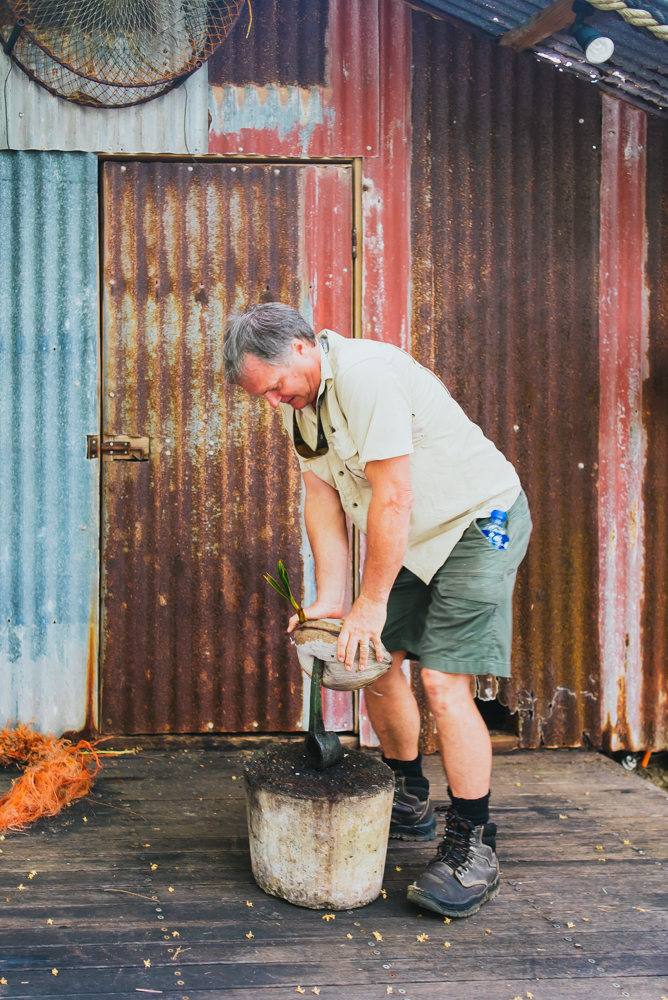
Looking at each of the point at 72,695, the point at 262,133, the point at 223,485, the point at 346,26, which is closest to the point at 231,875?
the point at 72,695

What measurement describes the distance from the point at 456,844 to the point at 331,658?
27.8 inches

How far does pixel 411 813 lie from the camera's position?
2854 millimetres

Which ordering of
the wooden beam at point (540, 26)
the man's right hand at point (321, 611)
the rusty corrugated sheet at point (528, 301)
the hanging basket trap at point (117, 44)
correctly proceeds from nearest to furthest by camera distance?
the man's right hand at point (321, 611)
the wooden beam at point (540, 26)
the hanging basket trap at point (117, 44)
the rusty corrugated sheet at point (528, 301)

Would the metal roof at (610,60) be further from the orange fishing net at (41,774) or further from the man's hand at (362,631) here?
the orange fishing net at (41,774)

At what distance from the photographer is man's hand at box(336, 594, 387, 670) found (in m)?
2.29

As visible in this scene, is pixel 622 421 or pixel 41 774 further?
pixel 622 421

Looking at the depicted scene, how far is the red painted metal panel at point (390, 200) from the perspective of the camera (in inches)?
147

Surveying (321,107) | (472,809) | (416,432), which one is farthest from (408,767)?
(321,107)

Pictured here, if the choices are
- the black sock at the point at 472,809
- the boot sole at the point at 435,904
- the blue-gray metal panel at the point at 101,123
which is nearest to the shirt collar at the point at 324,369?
the black sock at the point at 472,809

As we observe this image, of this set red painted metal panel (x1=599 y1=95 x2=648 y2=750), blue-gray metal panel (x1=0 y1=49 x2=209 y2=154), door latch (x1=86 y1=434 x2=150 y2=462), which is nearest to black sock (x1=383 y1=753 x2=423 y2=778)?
red painted metal panel (x1=599 y1=95 x2=648 y2=750)

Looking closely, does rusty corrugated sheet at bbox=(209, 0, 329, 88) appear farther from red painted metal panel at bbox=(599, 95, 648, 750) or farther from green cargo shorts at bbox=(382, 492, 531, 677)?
green cargo shorts at bbox=(382, 492, 531, 677)

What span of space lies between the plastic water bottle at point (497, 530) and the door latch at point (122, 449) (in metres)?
1.91

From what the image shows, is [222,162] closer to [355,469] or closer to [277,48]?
[277,48]

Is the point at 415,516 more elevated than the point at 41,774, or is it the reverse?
the point at 415,516
